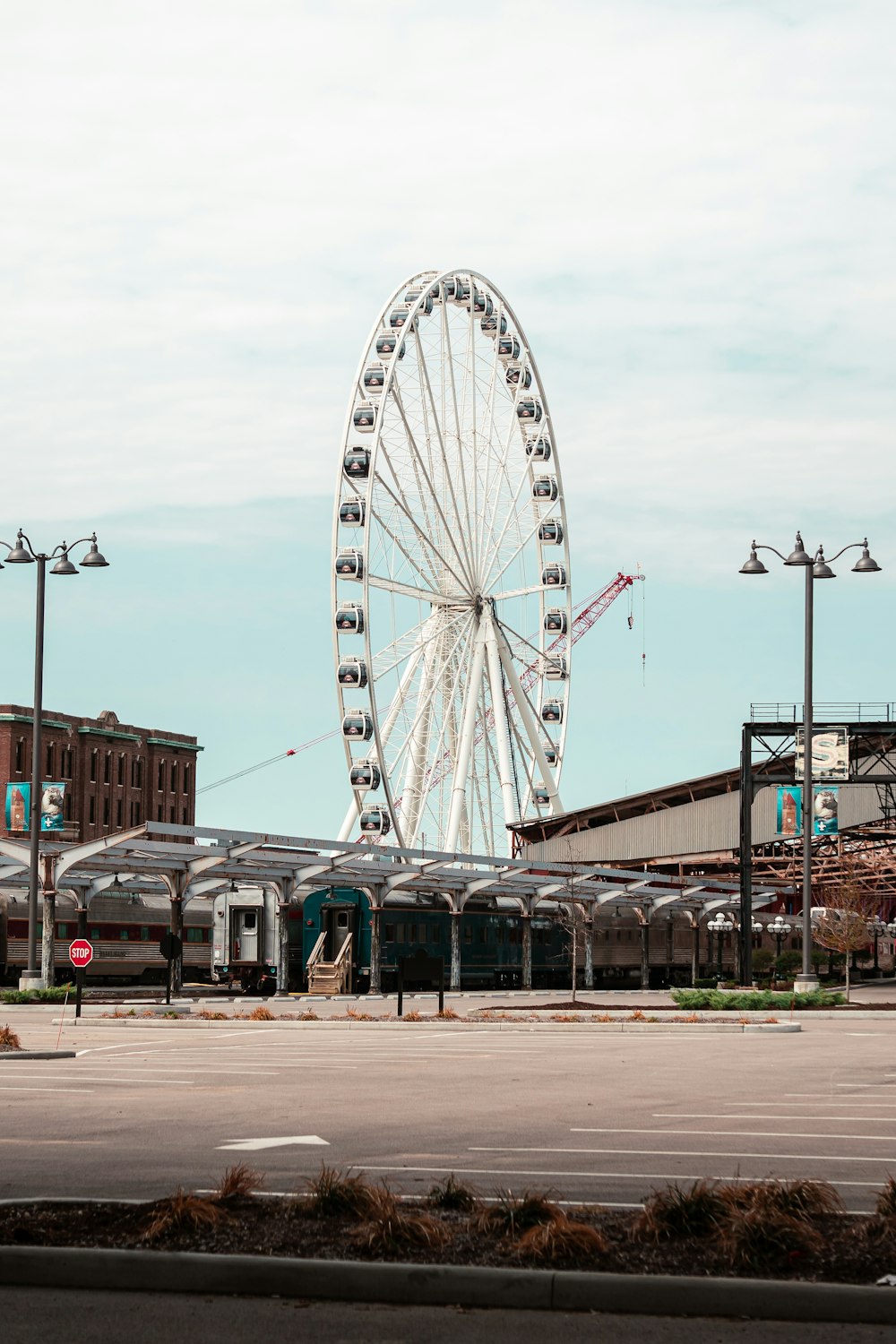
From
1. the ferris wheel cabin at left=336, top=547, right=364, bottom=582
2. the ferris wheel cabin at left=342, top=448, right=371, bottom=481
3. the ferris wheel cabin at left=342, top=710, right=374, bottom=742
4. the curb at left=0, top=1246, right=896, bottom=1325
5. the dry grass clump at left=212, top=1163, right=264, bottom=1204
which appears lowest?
the curb at left=0, top=1246, right=896, bottom=1325

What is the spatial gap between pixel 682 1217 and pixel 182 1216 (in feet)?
9.68

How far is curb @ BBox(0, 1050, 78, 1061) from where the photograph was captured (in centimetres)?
2525

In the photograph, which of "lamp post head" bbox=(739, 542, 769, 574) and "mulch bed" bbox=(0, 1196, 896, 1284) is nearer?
"mulch bed" bbox=(0, 1196, 896, 1284)

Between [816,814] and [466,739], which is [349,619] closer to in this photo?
[466,739]

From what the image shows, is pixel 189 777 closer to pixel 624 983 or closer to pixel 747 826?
pixel 624 983

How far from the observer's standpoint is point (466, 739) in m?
61.7

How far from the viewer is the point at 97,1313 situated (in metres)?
8.59

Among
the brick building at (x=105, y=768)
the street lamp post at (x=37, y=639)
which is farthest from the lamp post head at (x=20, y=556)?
the brick building at (x=105, y=768)

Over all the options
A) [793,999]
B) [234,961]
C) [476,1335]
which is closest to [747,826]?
[793,999]

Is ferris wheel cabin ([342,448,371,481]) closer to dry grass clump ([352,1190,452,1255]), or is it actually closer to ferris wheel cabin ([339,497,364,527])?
ferris wheel cabin ([339,497,364,527])

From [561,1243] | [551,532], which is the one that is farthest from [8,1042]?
[551,532]

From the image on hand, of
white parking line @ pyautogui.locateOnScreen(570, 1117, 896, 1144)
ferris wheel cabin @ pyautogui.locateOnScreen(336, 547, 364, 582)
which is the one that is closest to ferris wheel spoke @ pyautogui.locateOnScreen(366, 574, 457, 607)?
ferris wheel cabin @ pyautogui.locateOnScreen(336, 547, 364, 582)

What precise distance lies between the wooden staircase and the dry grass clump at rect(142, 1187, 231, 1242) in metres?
40.5

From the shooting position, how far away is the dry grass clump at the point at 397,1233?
9391 millimetres
